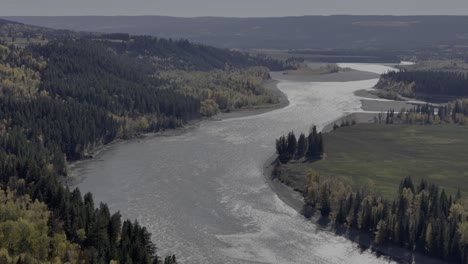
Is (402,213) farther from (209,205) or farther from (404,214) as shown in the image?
(209,205)

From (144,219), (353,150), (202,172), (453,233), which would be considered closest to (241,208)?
(144,219)

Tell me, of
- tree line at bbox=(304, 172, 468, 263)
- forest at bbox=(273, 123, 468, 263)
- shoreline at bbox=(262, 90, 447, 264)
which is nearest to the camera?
Result: tree line at bbox=(304, 172, 468, 263)

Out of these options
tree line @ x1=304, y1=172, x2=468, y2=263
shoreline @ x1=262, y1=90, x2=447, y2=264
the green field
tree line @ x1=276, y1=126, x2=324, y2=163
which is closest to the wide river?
shoreline @ x1=262, y1=90, x2=447, y2=264

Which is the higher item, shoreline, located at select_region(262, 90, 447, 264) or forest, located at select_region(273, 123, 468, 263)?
forest, located at select_region(273, 123, 468, 263)

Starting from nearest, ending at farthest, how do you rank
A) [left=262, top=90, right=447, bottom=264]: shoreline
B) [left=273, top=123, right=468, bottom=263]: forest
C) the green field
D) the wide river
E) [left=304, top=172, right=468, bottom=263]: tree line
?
[left=304, top=172, right=468, bottom=263]: tree line, [left=273, top=123, right=468, bottom=263]: forest, [left=262, top=90, right=447, bottom=264]: shoreline, the wide river, the green field

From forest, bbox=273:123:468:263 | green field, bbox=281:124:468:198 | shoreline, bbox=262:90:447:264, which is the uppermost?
forest, bbox=273:123:468:263

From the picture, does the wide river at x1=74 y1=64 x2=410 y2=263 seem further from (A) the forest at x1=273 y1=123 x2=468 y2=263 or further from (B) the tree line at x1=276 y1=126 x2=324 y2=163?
(B) the tree line at x1=276 y1=126 x2=324 y2=163

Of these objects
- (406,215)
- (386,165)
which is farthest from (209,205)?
(386,165)

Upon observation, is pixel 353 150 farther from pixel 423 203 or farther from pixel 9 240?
pixel 9 240
